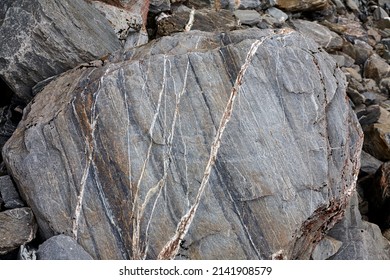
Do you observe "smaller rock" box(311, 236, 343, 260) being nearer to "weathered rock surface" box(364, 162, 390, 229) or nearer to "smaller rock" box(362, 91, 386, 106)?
"weathered rock surface" box(364, 162, 390, 229)

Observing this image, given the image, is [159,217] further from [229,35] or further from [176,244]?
[229,35]

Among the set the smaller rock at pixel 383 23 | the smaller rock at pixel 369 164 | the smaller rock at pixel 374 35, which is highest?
the smaller rock at pixel 369 164

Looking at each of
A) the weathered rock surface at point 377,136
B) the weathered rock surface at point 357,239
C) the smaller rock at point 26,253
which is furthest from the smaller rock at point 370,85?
the smaller rock at point 26,253

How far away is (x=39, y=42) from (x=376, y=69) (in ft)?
31.0

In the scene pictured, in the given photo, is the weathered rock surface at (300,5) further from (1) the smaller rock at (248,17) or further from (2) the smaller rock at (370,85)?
(2) the smaller rock at (370,85)

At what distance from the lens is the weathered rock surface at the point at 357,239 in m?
8.52

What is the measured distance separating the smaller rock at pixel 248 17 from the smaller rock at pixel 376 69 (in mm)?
3553

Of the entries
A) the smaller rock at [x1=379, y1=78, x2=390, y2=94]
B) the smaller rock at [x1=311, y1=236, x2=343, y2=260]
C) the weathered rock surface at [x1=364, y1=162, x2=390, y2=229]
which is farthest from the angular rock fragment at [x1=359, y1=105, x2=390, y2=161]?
the smaller rock at [x1=311, y1=236, x2=343, y2=260]

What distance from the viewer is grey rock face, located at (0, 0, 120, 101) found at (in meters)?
8.55

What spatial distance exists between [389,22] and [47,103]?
497 inches

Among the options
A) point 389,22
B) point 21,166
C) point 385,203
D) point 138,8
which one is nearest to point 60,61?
point 21,166

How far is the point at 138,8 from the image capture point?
11.0 m

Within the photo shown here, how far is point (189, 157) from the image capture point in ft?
24.0

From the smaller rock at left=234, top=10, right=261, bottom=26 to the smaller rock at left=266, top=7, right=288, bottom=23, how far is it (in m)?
0.87
